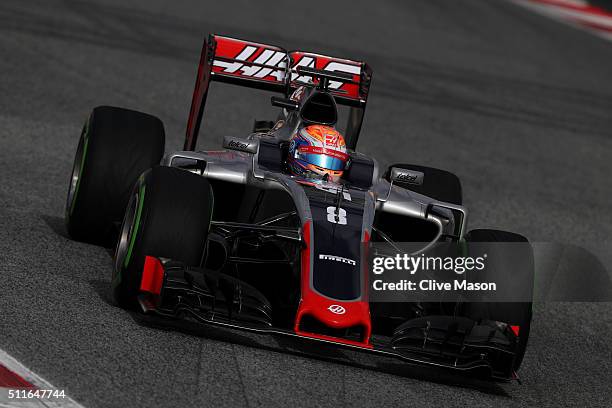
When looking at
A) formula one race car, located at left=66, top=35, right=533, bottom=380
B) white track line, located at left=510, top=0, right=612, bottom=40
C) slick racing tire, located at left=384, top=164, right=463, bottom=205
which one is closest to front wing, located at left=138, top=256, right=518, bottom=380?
formula one race car, located at left=66, top=35, right=533, bottom=380

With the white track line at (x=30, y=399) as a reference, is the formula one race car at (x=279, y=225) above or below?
above

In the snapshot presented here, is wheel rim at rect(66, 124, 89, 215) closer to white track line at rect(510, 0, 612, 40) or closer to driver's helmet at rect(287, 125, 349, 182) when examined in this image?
driver's helmet at rect(287, 125, 349, 182)

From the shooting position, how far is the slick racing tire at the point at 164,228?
6977mm

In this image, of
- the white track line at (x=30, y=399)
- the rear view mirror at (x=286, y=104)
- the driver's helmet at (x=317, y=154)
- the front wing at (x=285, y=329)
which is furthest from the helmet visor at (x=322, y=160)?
the white track line at (x=30, y=399)

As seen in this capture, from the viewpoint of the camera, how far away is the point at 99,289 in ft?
24.8

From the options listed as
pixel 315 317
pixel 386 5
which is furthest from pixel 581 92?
pixel 315 317

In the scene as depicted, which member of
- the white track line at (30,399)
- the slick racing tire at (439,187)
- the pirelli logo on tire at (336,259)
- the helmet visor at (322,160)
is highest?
the helmet visor at (322,160)

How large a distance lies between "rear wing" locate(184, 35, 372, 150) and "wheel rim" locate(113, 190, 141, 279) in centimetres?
194

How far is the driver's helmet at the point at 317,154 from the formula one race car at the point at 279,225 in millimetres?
10

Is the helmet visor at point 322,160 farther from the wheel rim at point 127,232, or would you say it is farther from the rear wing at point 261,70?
the rear wing at point 261,70

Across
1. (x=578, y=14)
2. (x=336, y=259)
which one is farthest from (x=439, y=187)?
(x=578, y=14)

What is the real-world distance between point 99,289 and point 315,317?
155cm

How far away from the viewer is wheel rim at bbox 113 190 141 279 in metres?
7.13

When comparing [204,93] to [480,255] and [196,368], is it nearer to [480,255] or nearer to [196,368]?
[480,255]
